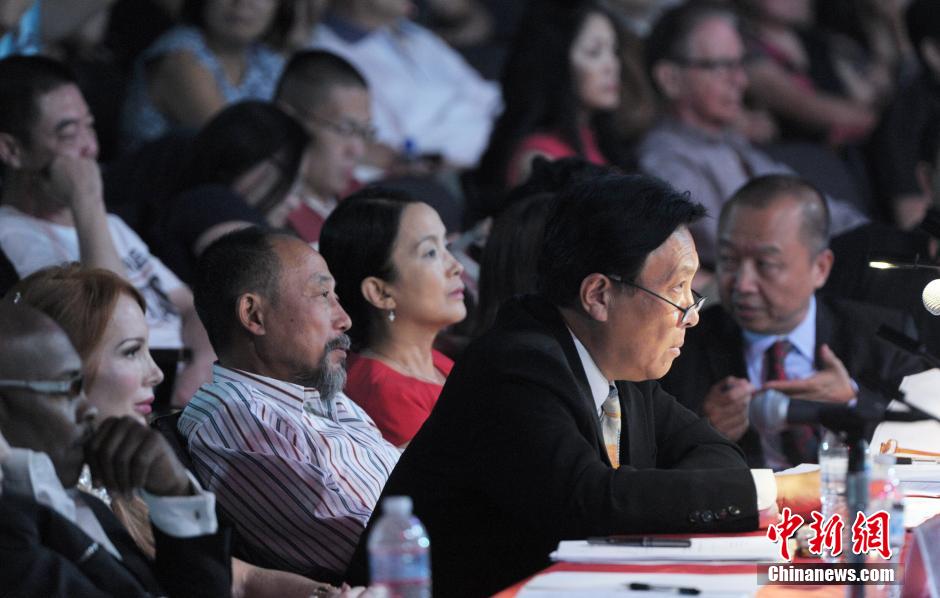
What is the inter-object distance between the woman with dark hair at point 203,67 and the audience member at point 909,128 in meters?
2.91

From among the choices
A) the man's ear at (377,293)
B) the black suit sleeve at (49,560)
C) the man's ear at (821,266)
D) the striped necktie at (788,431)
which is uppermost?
the man's ear at (377,293)

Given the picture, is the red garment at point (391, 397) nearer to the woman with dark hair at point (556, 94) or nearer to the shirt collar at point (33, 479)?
the shirt collar at point (33, 479)

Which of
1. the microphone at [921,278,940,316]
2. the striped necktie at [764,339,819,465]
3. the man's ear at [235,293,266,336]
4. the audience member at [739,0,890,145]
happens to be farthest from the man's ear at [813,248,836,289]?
the audience member at [739,0,890,145]

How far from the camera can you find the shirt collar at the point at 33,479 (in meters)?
2.23

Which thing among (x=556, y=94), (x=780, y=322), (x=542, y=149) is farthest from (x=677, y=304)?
(x=556, y=94)

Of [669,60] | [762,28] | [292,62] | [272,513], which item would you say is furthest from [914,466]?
[762,28]

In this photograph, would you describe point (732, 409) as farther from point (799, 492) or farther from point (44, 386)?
point (44, 386)

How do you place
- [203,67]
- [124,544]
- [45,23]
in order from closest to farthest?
[124,544] < [45,23] < [203,67]

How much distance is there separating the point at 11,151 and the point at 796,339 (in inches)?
92.3

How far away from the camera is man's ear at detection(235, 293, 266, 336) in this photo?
320cm

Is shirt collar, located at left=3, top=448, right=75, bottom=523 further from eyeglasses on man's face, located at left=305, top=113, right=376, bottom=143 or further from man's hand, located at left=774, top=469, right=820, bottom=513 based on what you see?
eyeglasses on man's face, located at left=305, top=113, right=376, bottom=143

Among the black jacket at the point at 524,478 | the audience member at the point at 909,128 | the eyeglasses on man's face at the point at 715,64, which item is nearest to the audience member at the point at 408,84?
the eyeglasses on man's face at the point at 715,64

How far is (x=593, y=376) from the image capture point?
9.20 feet

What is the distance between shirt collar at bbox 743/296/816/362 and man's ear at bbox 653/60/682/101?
220cm
